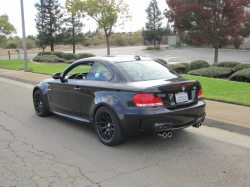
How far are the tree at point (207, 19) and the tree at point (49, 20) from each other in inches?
884

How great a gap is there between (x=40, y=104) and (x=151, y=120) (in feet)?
12.0

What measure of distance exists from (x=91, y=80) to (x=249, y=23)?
510 inches

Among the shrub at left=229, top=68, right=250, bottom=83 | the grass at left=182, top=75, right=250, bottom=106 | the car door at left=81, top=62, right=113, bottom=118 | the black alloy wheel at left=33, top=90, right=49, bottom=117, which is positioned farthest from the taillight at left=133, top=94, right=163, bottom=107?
the shrub at left=229, top=68, right=250, bottom=83

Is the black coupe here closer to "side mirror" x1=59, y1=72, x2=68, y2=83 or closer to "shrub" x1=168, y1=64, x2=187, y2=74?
"side mirror" x1=59, y1=72, x2=68, y2=83

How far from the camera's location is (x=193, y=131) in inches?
211

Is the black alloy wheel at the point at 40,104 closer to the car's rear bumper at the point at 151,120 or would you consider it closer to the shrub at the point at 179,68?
the car's rear bumper at the point at 151,120

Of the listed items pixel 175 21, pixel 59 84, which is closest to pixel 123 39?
pixel 175 21

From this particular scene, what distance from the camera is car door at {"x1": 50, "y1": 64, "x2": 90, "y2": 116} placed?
522 centimetres

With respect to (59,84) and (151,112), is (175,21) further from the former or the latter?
(151,112)

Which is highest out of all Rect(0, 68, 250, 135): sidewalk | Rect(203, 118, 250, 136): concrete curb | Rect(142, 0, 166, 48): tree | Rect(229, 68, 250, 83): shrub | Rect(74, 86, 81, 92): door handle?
Rect(142, 0, 166, 48): tree

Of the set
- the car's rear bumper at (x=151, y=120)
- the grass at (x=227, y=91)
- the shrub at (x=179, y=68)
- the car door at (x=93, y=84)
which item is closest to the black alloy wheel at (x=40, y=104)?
the car door at (x=93, y=84)

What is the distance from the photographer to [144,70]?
4.92 m

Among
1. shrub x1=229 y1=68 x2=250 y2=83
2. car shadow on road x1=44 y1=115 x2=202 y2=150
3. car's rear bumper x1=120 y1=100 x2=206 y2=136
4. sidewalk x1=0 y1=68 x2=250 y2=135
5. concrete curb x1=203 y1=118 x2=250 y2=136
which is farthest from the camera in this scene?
shrub x1=229 y1=68 x2=250 y2=83

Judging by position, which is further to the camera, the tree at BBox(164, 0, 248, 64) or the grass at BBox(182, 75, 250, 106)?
the tree at BBox(164, 0, 248, 64)
